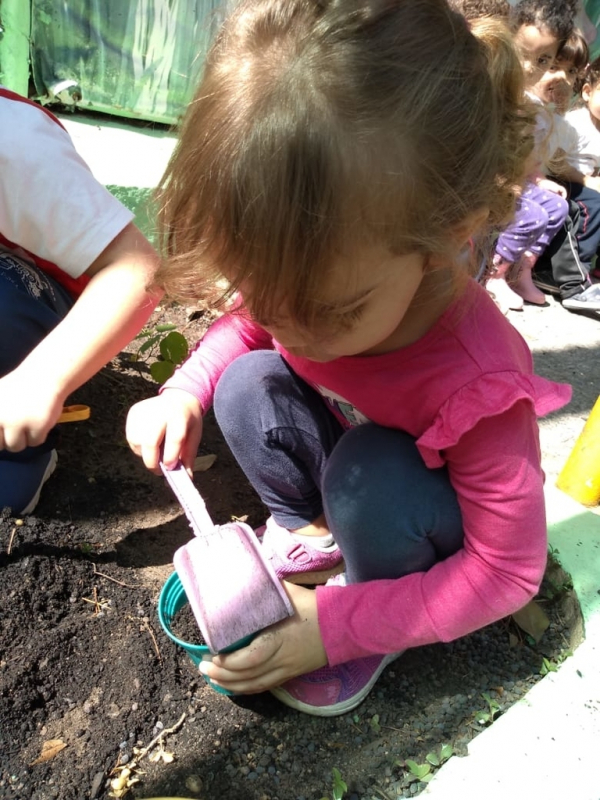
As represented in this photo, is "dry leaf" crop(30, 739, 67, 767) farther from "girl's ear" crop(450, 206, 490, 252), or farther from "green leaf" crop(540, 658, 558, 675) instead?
"girl's ear" crop(450, 206, 490, 252)

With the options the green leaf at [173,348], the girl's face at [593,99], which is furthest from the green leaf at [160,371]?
the girl's face at [593,99]

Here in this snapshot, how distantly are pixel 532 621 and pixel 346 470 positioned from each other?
495 millimetres

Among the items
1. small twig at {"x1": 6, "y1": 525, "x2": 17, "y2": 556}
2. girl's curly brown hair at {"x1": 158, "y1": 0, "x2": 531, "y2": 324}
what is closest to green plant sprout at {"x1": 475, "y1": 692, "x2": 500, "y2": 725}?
girl's curly brown hair at {"x1": 158, "y1": 0, "x2": 531, "y2": 324}

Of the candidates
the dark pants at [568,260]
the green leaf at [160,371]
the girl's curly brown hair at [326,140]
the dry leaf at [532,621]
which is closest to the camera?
the girl's curly brown hair at [326,140]

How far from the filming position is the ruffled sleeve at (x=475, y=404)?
947mm

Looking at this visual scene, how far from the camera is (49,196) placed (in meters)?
1.29

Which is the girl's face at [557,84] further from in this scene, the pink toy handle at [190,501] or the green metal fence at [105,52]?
the pink toy handle at [190,501]

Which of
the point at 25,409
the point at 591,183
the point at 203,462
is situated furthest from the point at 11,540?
the point at 591,183

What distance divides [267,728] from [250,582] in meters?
0.32

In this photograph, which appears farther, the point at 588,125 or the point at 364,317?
the point at 588,125

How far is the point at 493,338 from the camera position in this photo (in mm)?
1021

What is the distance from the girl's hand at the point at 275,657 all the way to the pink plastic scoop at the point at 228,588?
0.9 inches

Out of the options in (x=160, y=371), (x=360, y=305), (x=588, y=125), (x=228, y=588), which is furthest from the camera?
(x=588, y=125)

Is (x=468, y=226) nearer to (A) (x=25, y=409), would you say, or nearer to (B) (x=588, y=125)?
(A) (x=25, y=409)
